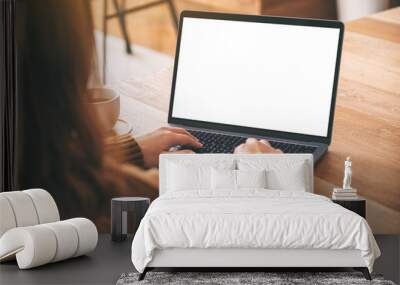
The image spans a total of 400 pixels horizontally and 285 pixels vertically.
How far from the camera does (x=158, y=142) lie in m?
7.72

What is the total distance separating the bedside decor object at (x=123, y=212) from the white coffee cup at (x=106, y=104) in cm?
100

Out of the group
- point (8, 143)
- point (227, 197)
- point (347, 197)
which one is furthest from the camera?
point (8, 143)

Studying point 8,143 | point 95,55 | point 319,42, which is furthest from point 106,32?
point 319,42

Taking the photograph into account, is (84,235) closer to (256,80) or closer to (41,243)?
(41,243)

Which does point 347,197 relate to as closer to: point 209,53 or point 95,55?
point 209,53

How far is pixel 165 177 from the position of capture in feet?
24.0

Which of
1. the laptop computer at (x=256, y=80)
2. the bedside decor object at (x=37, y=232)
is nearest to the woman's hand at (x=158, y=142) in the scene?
the laptop computer at (x=256, y=80)

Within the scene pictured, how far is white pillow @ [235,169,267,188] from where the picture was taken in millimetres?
6832

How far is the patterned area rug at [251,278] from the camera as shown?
17.0ft

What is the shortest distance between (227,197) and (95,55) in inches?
98.8

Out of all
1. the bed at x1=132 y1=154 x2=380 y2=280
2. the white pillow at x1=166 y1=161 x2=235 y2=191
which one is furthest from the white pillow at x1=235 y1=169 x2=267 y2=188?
the bed at x1=132 y1=154 x2=380 y2=280

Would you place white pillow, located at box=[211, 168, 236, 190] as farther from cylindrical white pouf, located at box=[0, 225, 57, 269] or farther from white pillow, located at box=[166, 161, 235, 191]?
cylindrical white pouf, located at box=[0, 225, 57, 269]

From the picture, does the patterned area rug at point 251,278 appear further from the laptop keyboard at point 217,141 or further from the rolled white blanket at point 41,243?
the laptop keyboard at point 217,141

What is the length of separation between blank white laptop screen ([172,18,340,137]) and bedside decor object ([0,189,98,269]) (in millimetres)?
1976
